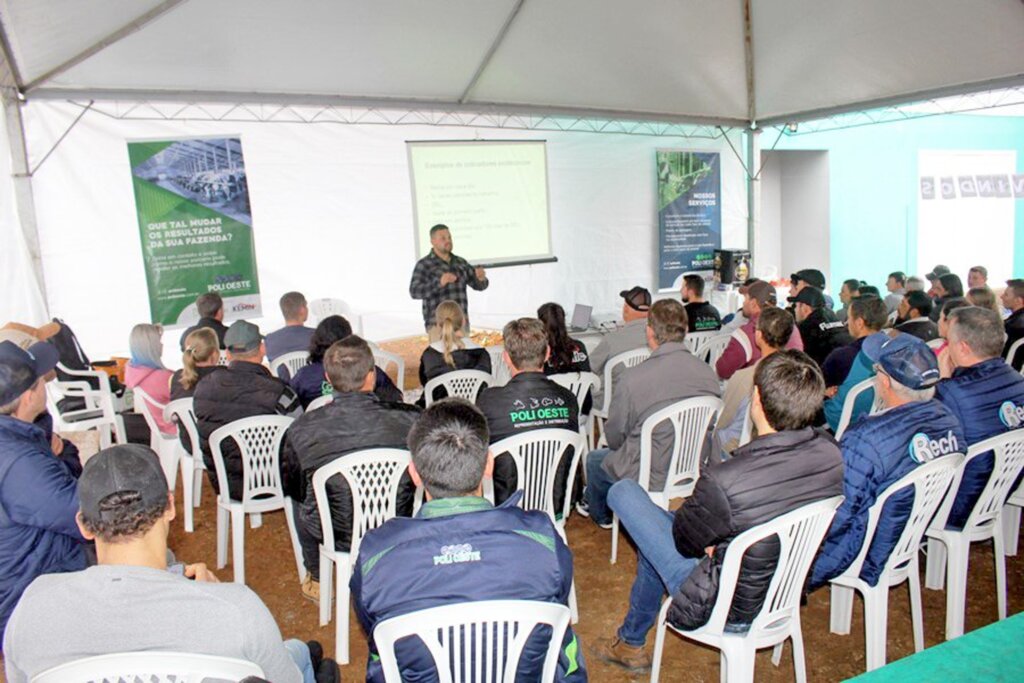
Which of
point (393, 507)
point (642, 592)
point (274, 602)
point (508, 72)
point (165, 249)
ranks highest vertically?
point (508, 72)

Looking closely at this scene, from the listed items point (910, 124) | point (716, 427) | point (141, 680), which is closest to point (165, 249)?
point (716, 427)

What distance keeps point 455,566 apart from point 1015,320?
5.01m

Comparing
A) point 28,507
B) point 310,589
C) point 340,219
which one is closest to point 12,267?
point 340,219

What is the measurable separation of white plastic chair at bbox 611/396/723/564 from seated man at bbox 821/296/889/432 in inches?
32.8

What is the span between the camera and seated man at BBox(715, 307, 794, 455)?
3363mm

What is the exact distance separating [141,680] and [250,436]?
2012 millimetres

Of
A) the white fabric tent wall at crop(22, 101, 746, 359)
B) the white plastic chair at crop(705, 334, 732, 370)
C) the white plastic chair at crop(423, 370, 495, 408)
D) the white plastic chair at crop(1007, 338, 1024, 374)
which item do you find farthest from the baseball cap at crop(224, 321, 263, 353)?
the white plastic chair at crop(1007, 338, 1024, 374)

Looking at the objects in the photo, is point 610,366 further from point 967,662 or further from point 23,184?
point 23,184

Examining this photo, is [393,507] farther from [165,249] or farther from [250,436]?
[165,249]

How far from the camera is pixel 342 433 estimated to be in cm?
270

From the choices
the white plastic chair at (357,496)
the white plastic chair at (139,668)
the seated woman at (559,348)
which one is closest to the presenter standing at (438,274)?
the seated woman at (559,348)

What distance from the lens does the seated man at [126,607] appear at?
138 cm

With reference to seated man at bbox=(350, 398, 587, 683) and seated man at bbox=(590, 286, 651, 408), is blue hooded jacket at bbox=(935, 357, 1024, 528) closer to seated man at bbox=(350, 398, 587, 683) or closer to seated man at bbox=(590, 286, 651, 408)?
seated man at bbox=(350, 398, 587, 683)

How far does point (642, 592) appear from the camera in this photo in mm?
2570
